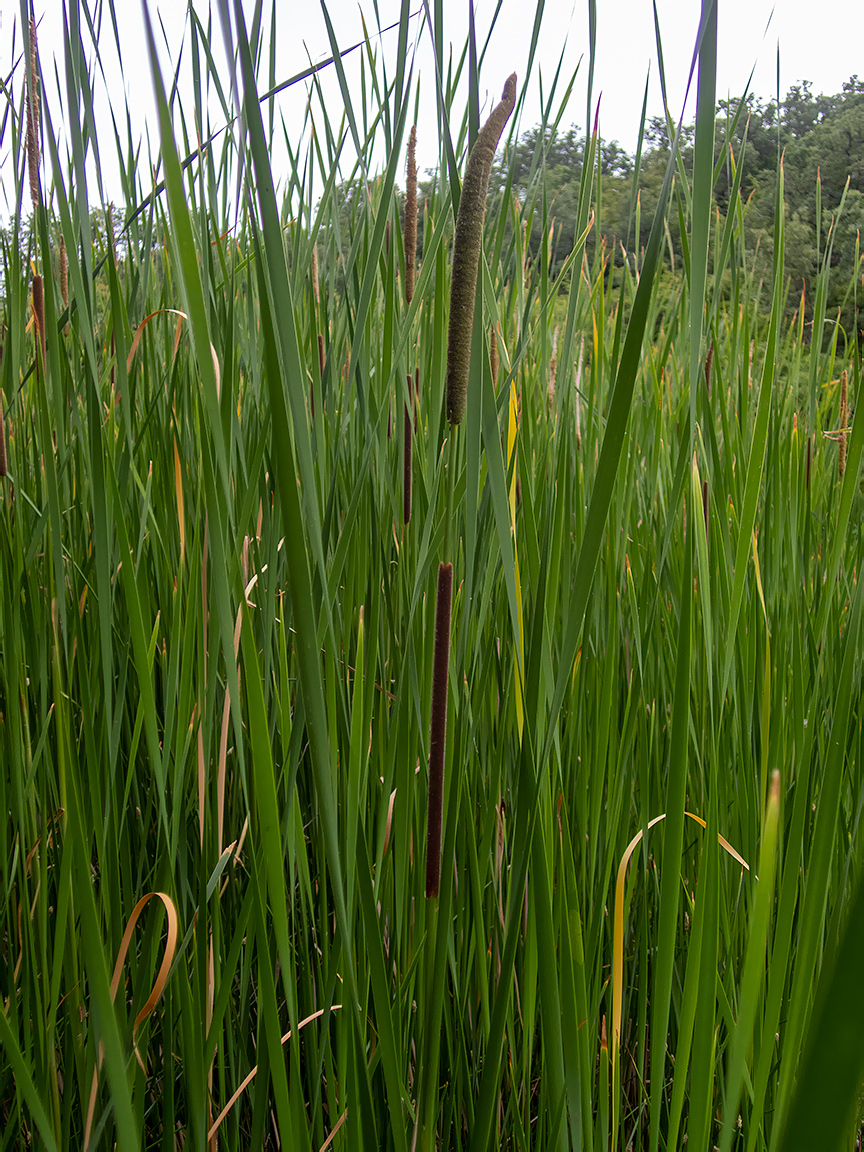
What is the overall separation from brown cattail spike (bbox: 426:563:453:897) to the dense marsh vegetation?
0.02 meters

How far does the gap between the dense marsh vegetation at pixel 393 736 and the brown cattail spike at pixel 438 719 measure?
24 mm

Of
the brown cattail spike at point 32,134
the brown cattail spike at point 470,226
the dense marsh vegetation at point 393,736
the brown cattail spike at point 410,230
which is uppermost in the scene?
the brown cattail spike at point 32,134

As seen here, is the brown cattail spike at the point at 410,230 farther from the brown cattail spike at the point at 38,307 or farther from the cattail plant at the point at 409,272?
the brown cattail spike at the point at 38,307

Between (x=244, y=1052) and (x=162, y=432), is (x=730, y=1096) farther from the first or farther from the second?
(x=162, y=432)

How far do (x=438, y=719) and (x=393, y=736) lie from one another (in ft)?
0.69

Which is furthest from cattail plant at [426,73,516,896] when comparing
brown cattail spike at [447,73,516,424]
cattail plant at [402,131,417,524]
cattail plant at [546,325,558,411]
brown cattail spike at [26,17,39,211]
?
cattail plant at [546,325,558,411]

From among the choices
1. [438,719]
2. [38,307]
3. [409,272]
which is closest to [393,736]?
[438,719]

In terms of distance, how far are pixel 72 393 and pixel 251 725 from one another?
1.75ft

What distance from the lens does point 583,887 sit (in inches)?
31.2

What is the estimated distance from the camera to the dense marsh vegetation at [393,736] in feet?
1.21

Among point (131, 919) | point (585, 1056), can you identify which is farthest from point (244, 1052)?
point (585, 1056)

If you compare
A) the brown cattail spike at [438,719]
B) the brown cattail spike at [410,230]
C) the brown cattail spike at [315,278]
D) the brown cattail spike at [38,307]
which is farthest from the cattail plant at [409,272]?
the brown cattail spike at [38,307]

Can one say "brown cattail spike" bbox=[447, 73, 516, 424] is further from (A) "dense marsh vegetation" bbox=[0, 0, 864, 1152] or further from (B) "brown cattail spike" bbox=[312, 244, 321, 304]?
(B) "brown cattail spike" bbox=[312, 244, 321, 304]

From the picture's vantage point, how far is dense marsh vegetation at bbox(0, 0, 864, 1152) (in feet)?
1.21
